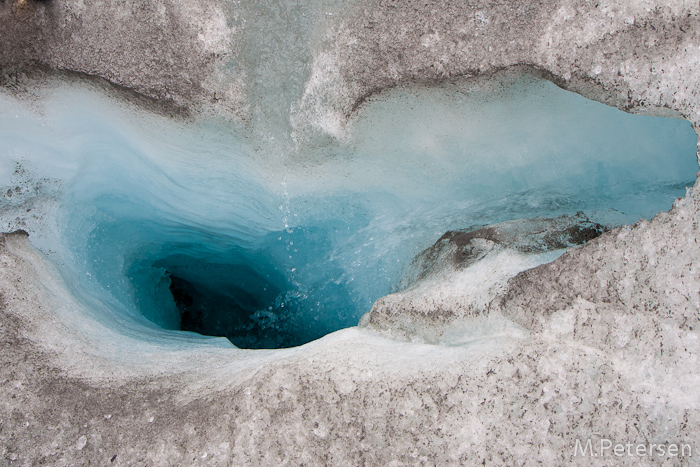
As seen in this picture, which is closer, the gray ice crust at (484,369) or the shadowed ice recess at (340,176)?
the gray ice crust at (484,369)

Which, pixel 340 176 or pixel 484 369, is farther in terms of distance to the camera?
pixel 340 176

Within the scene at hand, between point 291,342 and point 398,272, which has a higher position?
point 398,272

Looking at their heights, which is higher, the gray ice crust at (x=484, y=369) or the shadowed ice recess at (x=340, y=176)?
the shadowed ice recess at (x=340, y=176)

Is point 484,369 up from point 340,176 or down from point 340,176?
down

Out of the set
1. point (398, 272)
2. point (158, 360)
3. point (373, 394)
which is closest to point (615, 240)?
point (373, 394)

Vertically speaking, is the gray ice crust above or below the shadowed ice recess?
below

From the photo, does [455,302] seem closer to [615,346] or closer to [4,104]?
[615,346]

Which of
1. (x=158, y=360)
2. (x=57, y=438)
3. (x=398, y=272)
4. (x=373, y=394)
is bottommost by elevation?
(x=57, y=438)

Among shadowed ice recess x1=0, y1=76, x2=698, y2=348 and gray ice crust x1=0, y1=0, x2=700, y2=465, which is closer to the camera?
gray ice crust x1=0, y1=0, x2=700, y2=465
